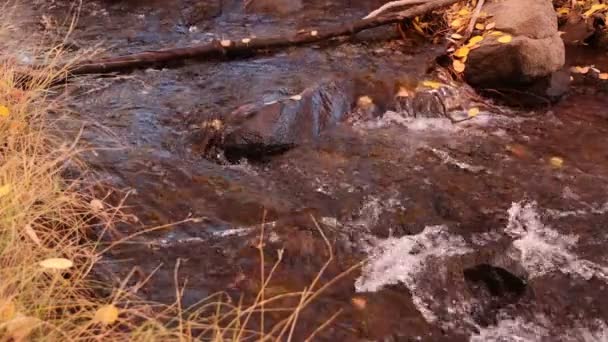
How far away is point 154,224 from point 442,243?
1.69 metres

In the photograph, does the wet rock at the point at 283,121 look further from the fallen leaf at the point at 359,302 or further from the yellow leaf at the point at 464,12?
the yellow leaf at the point at 464,12

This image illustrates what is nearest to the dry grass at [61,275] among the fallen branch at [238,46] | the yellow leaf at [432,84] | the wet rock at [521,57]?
the fallen branch at [238,46]

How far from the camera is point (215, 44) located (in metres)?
5.81

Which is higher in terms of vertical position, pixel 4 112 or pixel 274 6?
pixel 4 112

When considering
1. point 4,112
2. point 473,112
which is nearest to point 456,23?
point 473,112

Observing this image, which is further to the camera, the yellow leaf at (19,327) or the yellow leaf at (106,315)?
the yellow leaf at (106,315)

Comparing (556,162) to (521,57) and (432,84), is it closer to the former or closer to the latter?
(521,57)

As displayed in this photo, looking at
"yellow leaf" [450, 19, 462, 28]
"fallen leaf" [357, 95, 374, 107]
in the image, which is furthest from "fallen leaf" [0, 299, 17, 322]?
"yellow leaf" [450, 19, 462, 28]

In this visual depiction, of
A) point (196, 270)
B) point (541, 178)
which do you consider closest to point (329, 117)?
point (541, 178)

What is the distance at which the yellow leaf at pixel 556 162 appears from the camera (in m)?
4.57

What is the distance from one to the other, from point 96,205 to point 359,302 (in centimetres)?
151

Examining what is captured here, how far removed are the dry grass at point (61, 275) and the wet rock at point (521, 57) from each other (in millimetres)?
2681

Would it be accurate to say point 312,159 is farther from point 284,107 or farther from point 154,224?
point 154,224

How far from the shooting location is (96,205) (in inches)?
138
